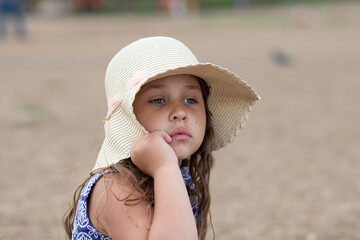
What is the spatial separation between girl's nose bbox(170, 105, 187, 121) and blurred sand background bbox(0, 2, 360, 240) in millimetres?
563

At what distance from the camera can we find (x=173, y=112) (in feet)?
6.99

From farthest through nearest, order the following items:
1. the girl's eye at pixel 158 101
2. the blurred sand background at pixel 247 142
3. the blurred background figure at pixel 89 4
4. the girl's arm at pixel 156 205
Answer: the blurred background figure at pixel 89 4 → the blurred sand background at pixel 247 142 → the girl's eye at pixel 158 101 → the girl's arm at pixel 156 205

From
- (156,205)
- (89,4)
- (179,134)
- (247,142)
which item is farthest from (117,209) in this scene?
(89,4)

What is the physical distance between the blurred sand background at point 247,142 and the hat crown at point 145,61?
421 mm

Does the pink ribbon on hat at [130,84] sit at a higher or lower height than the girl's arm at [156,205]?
higher

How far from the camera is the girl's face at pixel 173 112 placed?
6.99 ft

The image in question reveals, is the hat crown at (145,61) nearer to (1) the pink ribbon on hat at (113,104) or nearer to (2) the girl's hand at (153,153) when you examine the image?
(1) the pink ribbon on hat at (113,104)

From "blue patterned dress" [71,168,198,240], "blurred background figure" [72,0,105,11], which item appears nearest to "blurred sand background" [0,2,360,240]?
"blue patterned dress" [71,168,198,240]

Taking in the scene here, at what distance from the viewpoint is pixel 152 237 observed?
75.7 inches

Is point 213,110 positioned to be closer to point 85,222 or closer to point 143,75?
point 143,75

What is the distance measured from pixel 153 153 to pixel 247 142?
4.34 m

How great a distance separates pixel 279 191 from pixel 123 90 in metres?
2.72

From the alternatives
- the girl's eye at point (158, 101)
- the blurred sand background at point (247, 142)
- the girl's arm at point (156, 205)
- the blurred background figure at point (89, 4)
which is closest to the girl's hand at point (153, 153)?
the girl's arm at point (156, 205)

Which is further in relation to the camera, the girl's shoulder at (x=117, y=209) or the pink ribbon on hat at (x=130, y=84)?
the pink ribbon on hat at (x=130, y=84)
